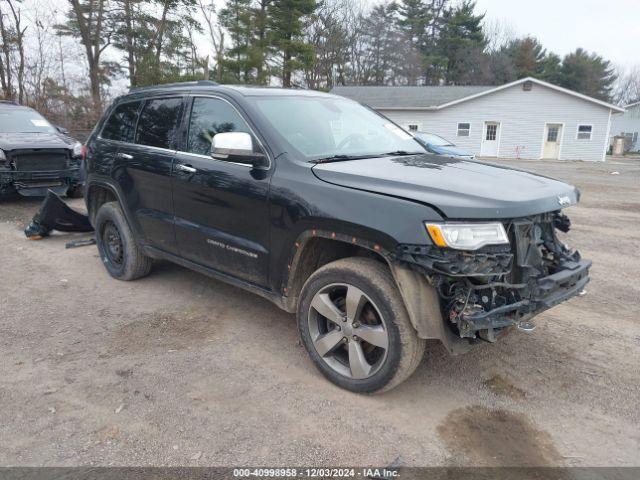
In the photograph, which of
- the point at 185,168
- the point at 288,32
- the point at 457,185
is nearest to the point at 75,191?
the point at 185,168

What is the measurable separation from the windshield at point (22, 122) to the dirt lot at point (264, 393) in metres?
6.48

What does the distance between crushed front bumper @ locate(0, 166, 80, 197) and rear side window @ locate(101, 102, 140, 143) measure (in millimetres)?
4746

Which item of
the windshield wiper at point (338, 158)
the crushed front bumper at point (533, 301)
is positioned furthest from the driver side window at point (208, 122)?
the crushed front bumper at point (533, 301)

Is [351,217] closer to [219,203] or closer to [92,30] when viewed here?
[219,203]

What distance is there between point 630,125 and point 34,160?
53545 mm

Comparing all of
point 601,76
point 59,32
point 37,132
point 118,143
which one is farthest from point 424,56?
point 118,143

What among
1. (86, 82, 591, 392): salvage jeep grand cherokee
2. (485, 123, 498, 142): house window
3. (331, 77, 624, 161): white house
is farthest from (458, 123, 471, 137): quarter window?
(86, 82, 591, 392): salvage jeep grand cherokee

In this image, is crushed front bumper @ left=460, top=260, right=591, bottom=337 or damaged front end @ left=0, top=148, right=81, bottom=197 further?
damaged front end @ left=0, top=148, right=81, bottom=197

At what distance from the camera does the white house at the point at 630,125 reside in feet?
153

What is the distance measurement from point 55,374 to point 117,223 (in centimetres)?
196

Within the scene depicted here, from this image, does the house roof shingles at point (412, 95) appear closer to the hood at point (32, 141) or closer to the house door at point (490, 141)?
the house door at point (490, 141)

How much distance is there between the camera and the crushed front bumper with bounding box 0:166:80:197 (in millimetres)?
8711

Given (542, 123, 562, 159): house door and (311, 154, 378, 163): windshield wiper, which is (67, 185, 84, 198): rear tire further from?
(542, 123, 562, 159): house door

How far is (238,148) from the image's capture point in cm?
334
